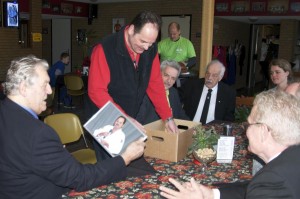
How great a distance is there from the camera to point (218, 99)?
12.3 feet

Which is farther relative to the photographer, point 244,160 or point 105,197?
point 244,160

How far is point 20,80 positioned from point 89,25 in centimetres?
1179

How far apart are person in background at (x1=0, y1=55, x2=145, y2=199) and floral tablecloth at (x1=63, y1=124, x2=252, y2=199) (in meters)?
0.07

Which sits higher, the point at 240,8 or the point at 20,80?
the point at 240,8

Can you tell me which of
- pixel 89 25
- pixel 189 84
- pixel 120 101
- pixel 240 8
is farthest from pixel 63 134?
pixel 89 25

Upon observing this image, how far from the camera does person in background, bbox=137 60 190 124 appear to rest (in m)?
3.08

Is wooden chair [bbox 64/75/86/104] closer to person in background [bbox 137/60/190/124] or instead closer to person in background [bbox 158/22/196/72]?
person in background [bbox 158/22/196/72]

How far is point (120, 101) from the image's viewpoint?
250 centimetres

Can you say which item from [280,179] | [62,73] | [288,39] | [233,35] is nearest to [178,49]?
[62,73]

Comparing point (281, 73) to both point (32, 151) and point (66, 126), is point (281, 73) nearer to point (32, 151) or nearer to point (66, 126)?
point (66, 126)

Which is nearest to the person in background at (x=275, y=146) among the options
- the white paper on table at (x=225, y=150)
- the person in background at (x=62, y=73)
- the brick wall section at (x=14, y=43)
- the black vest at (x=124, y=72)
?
the white paper on table at (x=225, y=150)

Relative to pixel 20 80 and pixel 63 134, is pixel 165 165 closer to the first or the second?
pixel 20 80

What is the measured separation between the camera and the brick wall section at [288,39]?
12.0 metres

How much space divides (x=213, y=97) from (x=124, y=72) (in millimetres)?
1598
